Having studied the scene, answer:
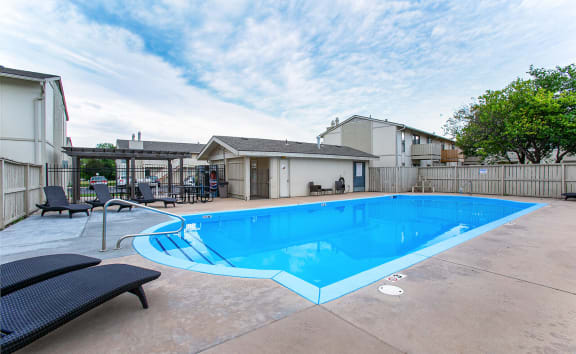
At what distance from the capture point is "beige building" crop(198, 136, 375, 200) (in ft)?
44.9

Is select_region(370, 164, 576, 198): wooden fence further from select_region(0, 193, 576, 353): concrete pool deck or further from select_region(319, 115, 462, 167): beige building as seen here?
select_region(0, 193, 576, 353): concrete pool deck

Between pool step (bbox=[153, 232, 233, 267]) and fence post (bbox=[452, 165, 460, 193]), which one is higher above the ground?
fence post (bbox=[452, 165, 460, 193])

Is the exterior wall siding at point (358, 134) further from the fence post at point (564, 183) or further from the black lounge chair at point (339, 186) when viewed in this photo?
the fence post at point (564, 183)

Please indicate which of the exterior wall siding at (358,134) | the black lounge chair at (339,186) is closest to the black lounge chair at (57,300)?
the black lounge chair at (339,186)

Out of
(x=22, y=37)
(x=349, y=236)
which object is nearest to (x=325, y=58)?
(x=349, y=236)

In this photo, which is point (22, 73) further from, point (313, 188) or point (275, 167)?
point (313, 188)

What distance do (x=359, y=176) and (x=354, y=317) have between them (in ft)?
56.3

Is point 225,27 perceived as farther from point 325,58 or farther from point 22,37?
point 22,37

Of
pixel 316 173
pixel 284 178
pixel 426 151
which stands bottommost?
pixel 284 178

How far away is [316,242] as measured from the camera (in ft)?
21.3

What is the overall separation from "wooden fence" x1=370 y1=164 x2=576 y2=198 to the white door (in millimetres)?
7638

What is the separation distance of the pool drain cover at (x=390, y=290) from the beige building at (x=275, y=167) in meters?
10.5

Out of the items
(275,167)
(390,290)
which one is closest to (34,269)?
(390,290)

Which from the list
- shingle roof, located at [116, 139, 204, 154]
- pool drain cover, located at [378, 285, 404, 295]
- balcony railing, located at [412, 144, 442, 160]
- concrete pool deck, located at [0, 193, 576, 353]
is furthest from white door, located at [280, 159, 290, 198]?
shingle roof, located at [116, 139, 204, 154]
